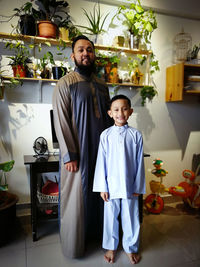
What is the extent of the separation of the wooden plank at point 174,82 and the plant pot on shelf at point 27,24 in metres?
1.70

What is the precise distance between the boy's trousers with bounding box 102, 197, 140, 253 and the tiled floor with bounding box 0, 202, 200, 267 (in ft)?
0.52

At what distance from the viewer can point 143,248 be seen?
1741 mm

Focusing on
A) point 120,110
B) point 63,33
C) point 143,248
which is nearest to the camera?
point 120,110

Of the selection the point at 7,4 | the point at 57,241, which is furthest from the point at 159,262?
the point at 7,4

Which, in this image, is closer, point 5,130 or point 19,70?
point 19,70

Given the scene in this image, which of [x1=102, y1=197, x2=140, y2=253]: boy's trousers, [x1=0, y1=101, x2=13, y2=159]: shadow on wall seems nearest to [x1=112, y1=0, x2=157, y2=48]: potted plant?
[x1=0, y1=101, x2=13, y2=159]: shadow on wall

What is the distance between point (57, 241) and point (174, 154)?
186 centimetres

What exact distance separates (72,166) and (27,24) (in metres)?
1.46

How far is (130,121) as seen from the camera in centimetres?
255

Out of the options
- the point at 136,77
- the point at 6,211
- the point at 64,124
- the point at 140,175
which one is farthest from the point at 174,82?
the point at 6,211

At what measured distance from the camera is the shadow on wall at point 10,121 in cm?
211

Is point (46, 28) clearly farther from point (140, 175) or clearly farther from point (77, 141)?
point (140, 175)

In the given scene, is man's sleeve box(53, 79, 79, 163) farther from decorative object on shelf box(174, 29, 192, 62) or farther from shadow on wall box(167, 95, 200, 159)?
decorative object on shelf box(174, 29, 192, 62)

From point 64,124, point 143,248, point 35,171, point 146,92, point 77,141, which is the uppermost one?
point 146,92
